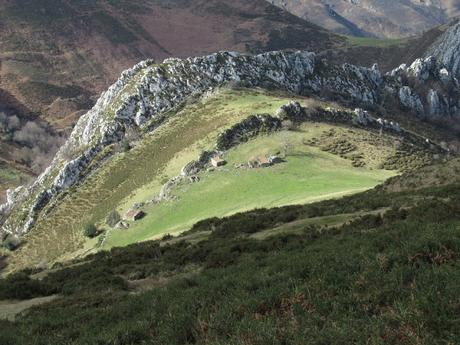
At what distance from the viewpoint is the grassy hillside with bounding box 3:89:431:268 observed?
205 ft

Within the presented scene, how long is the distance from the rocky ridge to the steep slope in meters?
0.24

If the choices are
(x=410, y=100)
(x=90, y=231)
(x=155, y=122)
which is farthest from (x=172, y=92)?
(x=410, y=100)

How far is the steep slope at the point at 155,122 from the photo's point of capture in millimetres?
86769

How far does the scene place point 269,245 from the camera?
86.1 feet

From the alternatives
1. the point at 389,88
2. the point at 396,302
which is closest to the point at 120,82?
the point at 389,88

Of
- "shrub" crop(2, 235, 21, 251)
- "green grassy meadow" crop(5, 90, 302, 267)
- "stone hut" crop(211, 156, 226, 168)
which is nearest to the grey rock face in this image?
"green grassy meadow" crop(5, 90, 302, 267)

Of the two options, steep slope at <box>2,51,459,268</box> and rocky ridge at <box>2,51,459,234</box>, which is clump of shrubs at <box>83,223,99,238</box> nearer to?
steep slope at <box>2,51,459,268</box>

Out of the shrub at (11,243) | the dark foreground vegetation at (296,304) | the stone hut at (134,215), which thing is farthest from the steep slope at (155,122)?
the dark foreground vegetation at (296,304)

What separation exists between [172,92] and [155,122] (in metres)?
12.0

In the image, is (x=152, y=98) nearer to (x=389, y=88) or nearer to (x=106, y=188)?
(x=106, y=188)

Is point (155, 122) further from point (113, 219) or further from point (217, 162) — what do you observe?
point (113, 219)

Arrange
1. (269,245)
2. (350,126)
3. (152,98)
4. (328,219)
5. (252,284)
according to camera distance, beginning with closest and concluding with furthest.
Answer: (252,284)
(269,245)
(328,219)
(350,126)
(152,98)

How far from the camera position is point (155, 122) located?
349 feet

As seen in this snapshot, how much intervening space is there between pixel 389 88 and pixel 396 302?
16697 centimetres
